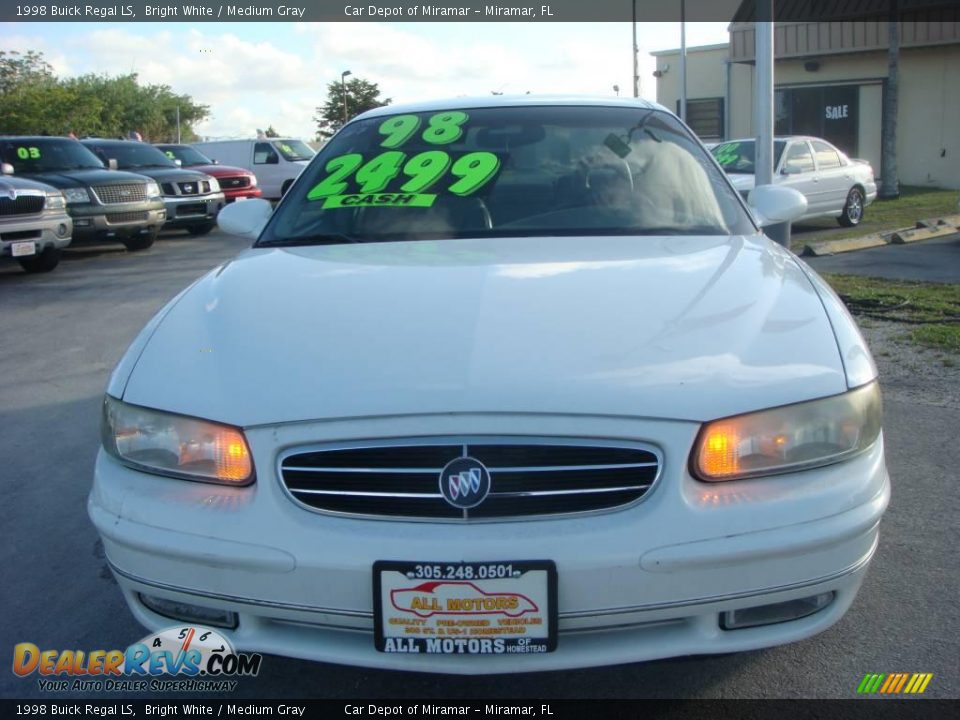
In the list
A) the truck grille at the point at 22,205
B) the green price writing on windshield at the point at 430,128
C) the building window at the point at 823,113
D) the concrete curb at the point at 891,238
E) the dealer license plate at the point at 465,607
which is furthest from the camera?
the building window at the point at 823,113

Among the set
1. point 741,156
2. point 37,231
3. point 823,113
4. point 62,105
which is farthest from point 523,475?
point 62,105

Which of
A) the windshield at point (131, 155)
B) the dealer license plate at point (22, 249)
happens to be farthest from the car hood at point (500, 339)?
the windshield at point (131, 155)

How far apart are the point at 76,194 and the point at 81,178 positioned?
360 mm

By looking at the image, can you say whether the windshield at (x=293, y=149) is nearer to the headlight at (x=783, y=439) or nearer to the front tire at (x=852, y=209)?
the front tire at (x=852, y=209)

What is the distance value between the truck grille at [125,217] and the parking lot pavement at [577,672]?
758cm

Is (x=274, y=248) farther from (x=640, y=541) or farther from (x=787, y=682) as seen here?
(x=787, y=682)

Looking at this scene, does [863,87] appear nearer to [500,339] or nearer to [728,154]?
[728,154]

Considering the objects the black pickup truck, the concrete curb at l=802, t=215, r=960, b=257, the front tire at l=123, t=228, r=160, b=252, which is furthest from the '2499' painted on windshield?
the front tire at l=123, t=228, r=160, b=252

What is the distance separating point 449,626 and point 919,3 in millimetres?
24967

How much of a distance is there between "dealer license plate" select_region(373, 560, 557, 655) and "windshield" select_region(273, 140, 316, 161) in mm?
22673

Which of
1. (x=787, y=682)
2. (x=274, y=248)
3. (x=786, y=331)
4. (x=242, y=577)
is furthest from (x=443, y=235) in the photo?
(x=787, y=682)

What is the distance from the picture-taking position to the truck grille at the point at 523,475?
85.9 inches

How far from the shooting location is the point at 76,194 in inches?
515

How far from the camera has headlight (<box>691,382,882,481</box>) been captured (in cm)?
222
